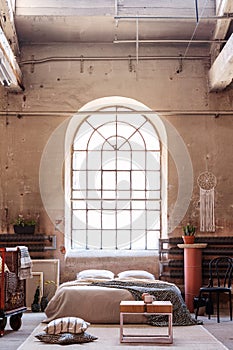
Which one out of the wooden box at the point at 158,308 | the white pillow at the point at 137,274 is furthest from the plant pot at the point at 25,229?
the wooden box at the point at 158,308

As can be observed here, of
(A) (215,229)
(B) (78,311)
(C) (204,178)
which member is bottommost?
(B) (78,311)

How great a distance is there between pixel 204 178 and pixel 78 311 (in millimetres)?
3461

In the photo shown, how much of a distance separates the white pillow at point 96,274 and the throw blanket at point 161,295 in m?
0.74

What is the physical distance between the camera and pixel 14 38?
35.1ft

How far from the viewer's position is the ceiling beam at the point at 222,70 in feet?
30.1

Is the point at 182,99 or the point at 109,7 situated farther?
the point at 182,99

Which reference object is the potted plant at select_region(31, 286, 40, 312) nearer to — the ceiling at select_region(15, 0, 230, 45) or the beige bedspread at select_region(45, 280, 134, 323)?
the beige bedspread at select_region(45, 280, 134, 323)

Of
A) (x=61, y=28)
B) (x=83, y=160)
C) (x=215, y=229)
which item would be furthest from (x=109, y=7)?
(x=215, y=229)

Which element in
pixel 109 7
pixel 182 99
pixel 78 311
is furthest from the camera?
pixel 182 99

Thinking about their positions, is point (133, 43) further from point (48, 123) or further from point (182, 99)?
point (48, 123)

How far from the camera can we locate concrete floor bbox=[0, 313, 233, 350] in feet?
23.3

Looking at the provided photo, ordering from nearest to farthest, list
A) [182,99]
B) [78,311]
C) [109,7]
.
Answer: [78,311], [109,7], [182,99]

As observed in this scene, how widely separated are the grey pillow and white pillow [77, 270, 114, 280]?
2.60 metres

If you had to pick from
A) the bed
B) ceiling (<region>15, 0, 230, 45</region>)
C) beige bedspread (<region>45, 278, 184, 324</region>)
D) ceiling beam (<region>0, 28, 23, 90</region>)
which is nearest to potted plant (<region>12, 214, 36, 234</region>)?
the bed
